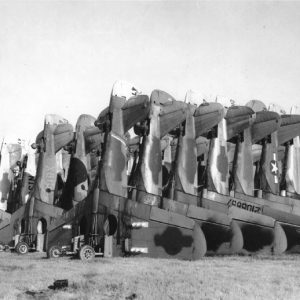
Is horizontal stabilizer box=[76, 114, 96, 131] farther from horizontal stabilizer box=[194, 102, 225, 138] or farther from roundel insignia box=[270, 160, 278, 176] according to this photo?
roundel insignia box=[270, 160, 278, 176]

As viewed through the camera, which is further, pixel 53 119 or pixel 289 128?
pixel 289 128

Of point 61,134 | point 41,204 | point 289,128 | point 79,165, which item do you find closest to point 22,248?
point 41,204

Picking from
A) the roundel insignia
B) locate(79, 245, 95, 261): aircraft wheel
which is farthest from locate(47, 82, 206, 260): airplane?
the roundel insignia

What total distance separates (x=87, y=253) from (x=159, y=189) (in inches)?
326

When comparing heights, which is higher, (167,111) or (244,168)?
(167,111)

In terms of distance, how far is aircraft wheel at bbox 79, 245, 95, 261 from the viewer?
2538 centimetres

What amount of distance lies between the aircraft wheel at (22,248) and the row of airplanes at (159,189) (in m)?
0.09

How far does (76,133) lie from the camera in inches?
1692

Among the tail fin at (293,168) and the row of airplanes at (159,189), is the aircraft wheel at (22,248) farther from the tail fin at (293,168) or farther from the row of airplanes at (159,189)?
the tail fin at (293,168)

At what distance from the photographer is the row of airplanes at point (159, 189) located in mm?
27094

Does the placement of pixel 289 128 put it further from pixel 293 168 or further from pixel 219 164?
pixel 219 164

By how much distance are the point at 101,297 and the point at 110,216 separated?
14753 mm

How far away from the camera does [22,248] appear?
33938mm

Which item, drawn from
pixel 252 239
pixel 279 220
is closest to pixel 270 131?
pixel 279 220
